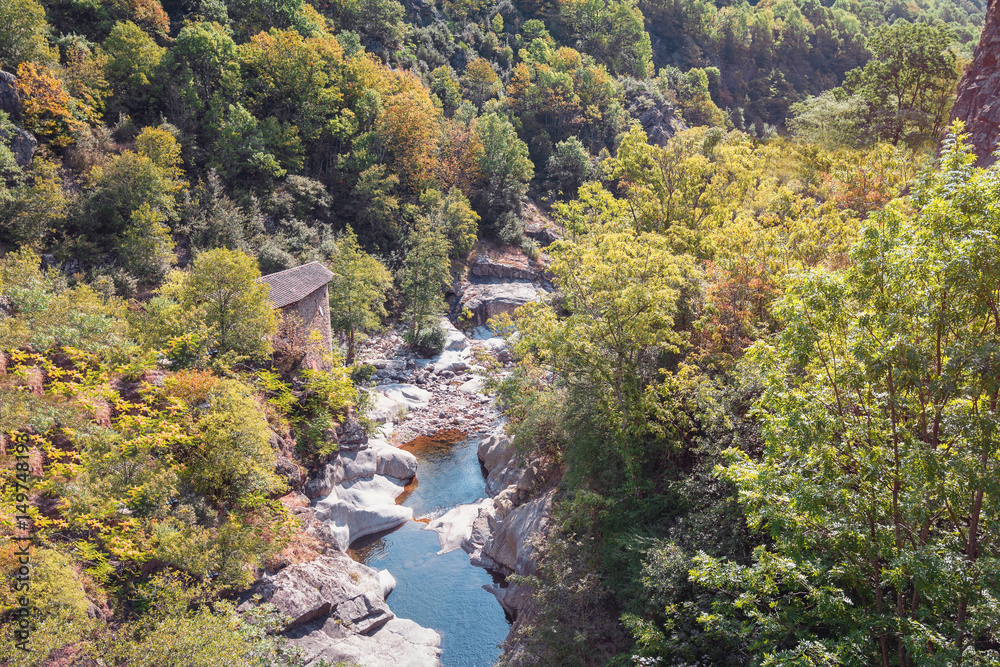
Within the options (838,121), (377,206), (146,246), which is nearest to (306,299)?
(146,246)

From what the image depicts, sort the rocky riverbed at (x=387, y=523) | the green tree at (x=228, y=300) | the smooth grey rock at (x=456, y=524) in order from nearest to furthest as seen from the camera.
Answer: the rocky riverbed at (x=387, y=523) < the green tree at (x=228, y=300) < the smooth grey rock at (x=456, y=524)

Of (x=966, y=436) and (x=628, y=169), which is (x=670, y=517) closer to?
(x=966, y=436)

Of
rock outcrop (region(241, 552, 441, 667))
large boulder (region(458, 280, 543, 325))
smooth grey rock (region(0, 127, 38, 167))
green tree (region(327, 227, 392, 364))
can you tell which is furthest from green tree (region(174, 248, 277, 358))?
large boulder (region(458, 280, 543, 325))

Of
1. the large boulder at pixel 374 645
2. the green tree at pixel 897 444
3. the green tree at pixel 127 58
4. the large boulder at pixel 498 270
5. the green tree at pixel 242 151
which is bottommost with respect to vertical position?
the large boulder at pixel 374 645

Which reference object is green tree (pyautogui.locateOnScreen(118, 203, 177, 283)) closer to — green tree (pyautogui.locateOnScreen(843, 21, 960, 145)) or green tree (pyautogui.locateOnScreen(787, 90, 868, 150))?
green tree (pyautogui.locateOnScreen(787, 90, 868, 150))

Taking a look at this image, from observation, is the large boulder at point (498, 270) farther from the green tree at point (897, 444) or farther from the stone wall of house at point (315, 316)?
the green tree at point (897, 444)

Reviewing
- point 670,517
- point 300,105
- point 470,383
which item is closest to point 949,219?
point 670,517

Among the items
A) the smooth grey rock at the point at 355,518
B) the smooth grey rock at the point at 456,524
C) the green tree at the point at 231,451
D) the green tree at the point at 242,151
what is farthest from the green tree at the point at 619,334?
the green tree at the point at 242,151
